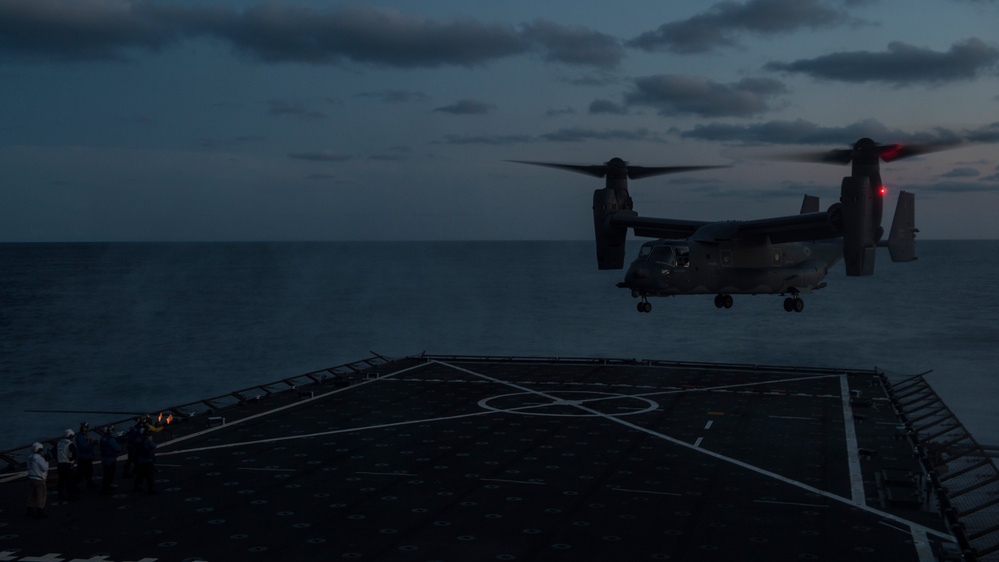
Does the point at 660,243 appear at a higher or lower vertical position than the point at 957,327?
higher

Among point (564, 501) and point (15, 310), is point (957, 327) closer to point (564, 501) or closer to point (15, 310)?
point (564, 501)

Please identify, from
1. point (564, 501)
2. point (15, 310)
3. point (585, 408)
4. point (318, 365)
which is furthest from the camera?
point (15, 310)

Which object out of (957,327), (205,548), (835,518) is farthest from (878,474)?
(957,327)

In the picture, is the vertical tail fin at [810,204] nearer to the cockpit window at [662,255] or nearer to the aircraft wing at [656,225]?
the aircraft wing at [656,225]

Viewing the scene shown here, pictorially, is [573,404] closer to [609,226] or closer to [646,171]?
[609,226]

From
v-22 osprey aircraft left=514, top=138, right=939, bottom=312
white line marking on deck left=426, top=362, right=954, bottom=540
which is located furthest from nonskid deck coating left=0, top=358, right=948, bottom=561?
v-22 osprey aircraft left=514, top=138, right=939, bottom=312

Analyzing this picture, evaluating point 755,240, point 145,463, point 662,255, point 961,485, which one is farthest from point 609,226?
point 145,463

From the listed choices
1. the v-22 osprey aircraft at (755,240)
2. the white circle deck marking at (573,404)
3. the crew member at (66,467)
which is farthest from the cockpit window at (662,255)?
the crew member at (66,467)

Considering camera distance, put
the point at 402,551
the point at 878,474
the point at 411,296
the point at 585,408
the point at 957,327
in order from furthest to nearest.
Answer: the point at 411,296 < the point at 957,327 < the point at 585,408 < the point at 878,474 < the point at 402,551

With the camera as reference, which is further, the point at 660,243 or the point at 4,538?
the point at 660,243
